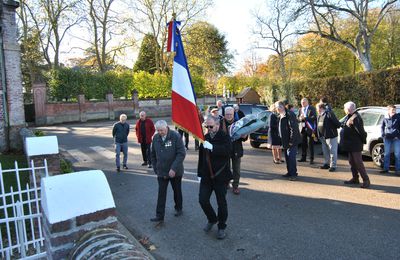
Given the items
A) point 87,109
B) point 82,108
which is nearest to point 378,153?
point 82,108

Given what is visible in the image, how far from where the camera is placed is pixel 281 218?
18.4ft

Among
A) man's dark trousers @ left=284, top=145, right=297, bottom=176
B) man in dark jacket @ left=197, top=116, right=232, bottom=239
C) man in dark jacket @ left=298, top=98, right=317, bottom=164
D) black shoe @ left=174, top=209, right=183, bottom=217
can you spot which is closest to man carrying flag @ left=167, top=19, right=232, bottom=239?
man in dark jacket @ left=197, top=116, right=232, bottom=239

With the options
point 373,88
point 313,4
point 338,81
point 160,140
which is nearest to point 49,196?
point 160,140

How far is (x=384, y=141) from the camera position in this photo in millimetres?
8383

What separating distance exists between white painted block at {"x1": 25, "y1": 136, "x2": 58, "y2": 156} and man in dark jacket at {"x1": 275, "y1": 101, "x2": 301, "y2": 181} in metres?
5.31

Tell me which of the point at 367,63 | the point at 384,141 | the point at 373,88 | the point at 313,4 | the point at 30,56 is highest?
the point at 313,4

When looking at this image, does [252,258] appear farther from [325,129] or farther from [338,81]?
[338,81]

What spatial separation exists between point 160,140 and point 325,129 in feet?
16.9

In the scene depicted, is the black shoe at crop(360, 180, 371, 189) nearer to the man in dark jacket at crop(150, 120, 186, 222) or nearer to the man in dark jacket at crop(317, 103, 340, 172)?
the man in dark jacket at crop(317, 103, 340, 172)

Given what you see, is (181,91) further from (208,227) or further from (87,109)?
(87,109)

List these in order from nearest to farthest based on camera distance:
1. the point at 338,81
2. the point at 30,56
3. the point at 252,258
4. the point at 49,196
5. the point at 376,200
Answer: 1. the point at 49,196
2. the point at 252,258
3. the point at 376,200
4. the point at 338,81
5. the point at 30,56

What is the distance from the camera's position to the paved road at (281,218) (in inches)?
175

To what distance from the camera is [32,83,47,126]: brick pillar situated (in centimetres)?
2653

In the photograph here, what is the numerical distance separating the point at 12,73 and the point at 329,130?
1101 cm
